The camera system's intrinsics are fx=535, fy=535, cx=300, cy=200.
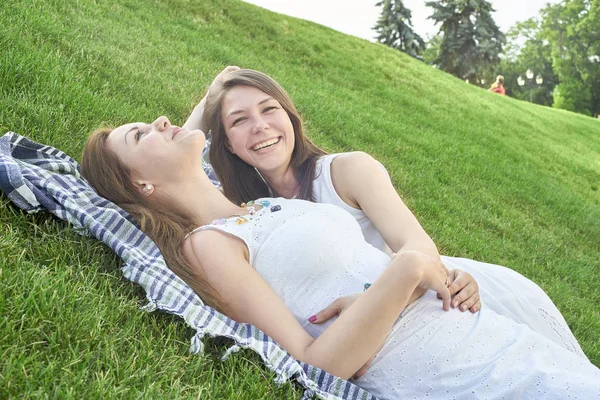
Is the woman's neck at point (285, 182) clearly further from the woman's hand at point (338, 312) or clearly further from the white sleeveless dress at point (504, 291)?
the woman's hand at point (338, 312)

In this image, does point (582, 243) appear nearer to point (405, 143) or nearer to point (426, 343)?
point (405, 143)

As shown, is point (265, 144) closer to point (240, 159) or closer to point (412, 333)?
point (240, 159)

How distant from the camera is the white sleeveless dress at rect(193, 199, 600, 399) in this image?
89.5 inches

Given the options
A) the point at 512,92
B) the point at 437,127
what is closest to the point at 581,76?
the point at 512,92

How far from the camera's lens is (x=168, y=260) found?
2.72 meters

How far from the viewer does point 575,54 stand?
4944 centimetres

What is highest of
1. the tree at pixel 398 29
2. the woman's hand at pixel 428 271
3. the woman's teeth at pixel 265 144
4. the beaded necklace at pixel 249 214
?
the tree at pixel 398 29

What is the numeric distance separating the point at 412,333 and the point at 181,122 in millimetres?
3706

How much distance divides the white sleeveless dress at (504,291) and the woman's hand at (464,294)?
690 mm

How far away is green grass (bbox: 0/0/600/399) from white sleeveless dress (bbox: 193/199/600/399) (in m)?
0.46

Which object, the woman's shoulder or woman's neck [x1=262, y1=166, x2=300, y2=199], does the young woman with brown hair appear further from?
woman's neck [x1=262, y1=166, x2=300, y2=199]

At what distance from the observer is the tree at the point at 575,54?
47.5 metres

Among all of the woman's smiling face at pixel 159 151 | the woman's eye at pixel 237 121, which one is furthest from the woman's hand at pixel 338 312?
the woman's eye at pixel 237 121

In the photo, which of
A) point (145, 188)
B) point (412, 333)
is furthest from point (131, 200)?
point (412, 333)
